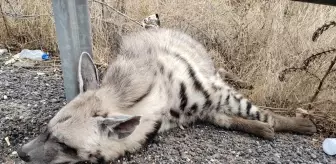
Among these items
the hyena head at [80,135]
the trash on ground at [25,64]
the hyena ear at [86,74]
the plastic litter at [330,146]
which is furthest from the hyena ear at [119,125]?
the trash on ground at [25,64]

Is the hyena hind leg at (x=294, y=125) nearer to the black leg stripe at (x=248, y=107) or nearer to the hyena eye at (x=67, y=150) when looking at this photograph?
the black leg stripe at (x=248, y=107)

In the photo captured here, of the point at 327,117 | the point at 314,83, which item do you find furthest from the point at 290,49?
the point at 327,117

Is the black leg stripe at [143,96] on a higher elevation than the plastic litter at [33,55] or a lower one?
lower

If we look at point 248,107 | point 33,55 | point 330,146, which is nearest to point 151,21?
point 33,55

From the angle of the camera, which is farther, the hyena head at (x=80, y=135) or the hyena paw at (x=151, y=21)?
Result: the hyena paw at (x=151, y=21)

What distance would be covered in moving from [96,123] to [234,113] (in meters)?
1.12

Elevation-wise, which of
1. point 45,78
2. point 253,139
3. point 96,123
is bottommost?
point 253,139

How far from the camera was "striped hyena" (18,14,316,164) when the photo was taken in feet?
7.22

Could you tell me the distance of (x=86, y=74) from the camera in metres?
2.44

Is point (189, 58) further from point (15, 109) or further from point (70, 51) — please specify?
point (15, 109)

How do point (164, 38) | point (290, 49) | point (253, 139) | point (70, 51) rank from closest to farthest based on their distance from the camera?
point (70, 51) → point (253, 139) → point (164, 38) → point (290, 49)

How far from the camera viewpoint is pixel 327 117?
2.73 metres

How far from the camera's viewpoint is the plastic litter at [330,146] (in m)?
2.44

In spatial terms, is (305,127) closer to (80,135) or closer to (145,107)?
(145,107)
